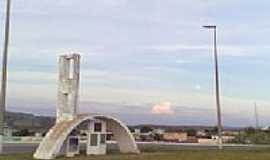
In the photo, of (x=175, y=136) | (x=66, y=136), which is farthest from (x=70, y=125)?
(x=175, y=136)

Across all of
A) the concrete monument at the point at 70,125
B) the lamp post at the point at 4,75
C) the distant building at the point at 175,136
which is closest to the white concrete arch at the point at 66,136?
the concrete monument at the point at 70,125

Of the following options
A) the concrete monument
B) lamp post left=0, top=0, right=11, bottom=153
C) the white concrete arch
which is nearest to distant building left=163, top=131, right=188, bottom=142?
the white concrete arch

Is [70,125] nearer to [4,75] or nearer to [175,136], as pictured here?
[4,75]

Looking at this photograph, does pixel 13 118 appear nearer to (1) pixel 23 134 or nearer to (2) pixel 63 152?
(1) pixel 23 134

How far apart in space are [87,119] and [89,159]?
5.28 meters

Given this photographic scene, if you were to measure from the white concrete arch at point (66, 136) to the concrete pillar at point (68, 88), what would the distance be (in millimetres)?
594

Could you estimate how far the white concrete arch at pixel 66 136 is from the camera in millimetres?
31078

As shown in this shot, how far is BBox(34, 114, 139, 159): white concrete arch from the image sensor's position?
102ft

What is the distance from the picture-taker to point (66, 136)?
32219 millimetres

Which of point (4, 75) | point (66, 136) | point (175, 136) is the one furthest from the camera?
point (175, 136)

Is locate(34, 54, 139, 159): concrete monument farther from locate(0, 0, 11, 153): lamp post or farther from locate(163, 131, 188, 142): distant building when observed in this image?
locate(163, 131, 188, 142): distant building

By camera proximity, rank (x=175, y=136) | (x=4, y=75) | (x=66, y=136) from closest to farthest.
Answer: (x=4, y=75) < (x=66, y=136) < (x=175, y=136)

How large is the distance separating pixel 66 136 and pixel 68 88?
3.33 metres

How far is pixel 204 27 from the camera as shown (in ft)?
143
